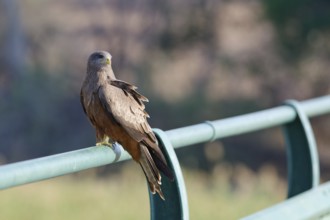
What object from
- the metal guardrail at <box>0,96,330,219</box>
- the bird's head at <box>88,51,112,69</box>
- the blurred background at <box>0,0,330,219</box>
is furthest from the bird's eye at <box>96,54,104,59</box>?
the blurred background at <box>0,0,330,219</box>

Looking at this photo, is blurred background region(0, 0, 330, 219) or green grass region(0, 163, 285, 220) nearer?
green grass region(0, 163, 285, 220)

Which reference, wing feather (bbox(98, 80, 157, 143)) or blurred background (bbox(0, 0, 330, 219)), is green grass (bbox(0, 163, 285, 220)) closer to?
blurred background (bbox(0, 0, 330, 219))

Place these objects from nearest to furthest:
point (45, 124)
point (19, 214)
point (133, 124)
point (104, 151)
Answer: point (104, 151) < point (133, 124) < point (19, 214) < point (45, 124)

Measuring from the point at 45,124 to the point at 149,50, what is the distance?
361 centimetres

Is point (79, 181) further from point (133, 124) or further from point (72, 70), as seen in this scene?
point (72, 70)

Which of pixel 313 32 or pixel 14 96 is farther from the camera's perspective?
pixel 14 96

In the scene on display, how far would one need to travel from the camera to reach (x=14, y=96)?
19.8 meters

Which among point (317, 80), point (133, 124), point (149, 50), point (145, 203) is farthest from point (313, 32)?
point (133, 124)

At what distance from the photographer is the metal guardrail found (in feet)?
8.71

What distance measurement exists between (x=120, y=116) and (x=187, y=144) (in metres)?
0.52

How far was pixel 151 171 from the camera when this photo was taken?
10.8 feet

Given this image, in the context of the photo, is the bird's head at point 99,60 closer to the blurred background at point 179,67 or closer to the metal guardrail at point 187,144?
the metal guardrail at point 187,144

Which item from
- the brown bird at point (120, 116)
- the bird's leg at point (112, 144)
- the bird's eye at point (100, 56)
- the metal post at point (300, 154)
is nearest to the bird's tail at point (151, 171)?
the brown bird at point (120, 116)

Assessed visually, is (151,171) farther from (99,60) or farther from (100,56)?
(100,56)
